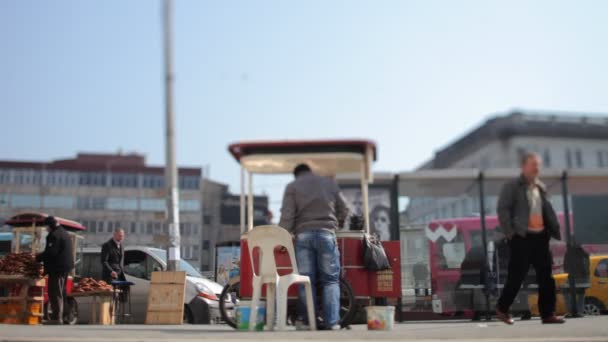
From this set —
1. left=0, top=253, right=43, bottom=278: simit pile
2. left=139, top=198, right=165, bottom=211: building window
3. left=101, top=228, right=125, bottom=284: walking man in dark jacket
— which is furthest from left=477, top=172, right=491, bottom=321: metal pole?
left=139, top=198, right=165, bottom=211: building window

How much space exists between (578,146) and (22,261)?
9716cm

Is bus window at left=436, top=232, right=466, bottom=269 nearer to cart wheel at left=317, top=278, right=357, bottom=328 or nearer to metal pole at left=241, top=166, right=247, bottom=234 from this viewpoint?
metal pole at left=241, top=166, right=247, bottom=234

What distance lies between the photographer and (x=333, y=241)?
30.1ft

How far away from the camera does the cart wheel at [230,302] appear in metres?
10.8

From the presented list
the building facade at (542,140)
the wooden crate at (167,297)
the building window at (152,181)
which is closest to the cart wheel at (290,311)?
the wooden crate at (167,297)

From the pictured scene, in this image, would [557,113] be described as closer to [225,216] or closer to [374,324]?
[225,216]

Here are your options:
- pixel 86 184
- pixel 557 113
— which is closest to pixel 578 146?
pixel 557 113

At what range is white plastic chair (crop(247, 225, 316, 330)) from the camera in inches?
345

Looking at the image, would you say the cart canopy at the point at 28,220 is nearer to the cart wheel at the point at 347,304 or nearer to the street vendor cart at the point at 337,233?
the street vendor cart at the point at 337,233

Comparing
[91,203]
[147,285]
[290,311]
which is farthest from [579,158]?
[290,311]

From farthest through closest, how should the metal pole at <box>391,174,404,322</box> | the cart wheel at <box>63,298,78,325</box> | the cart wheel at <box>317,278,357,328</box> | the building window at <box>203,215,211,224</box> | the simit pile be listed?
1. the building window at <box>203,215,211,224</box>
2. the metal pole at <box>391,174,404,322</box>
3. the cart wheel at <box>63,298,78,325</box>
4. the simit pile
5. the cart wheel at <box>317,278,357,328</box>

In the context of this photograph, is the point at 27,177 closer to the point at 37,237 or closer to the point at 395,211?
the point at 37,237

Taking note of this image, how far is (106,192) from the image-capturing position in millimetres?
120875

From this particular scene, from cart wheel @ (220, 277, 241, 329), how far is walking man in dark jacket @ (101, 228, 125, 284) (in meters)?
4.21
